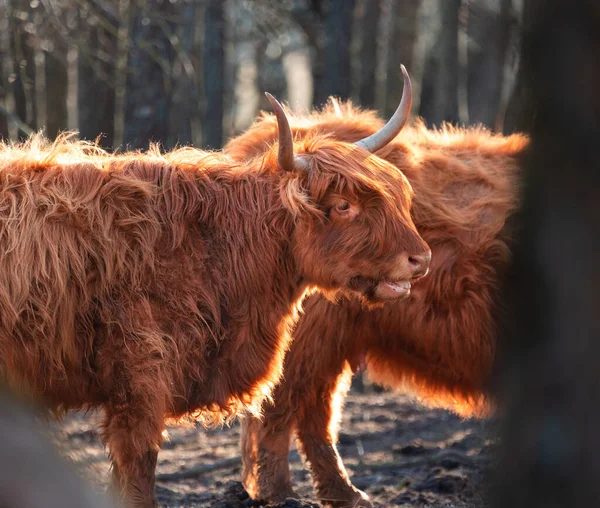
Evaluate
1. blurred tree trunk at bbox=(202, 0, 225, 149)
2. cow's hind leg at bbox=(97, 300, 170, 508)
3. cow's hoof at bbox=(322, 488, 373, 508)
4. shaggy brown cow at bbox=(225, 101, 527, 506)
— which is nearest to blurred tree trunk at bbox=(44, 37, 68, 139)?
blurred tree trunk at bbox=(202, 0, 225, 149)

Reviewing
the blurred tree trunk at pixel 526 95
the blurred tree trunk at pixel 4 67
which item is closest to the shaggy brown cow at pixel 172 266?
the blurred tree trunk at pixel 526 95

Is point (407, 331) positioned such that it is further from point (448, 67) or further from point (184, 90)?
point (448, 67)

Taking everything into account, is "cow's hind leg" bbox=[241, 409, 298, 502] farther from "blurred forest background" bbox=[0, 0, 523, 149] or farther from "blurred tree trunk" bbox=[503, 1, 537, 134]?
"blurred tree trunk" bbox=[503, 1, 537, 134]

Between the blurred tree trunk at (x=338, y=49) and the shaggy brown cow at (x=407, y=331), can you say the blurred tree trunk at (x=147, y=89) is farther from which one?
the blurred tree trunk at (x=338, y=49)

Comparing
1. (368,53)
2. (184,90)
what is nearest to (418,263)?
(184,90)

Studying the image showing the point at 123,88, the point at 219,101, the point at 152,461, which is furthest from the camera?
the point at 219,101

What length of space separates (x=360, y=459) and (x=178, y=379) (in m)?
3.34

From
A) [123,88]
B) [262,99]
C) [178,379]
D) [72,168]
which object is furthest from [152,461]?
[262,99]

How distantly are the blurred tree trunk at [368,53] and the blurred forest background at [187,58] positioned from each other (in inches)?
1.2

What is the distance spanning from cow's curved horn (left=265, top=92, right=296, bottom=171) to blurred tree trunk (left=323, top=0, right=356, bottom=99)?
21.7 ft

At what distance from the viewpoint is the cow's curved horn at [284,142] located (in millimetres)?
4328

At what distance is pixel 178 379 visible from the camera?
4168 mm

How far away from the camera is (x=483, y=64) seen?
25.5m

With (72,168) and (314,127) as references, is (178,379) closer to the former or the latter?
(72,168)
